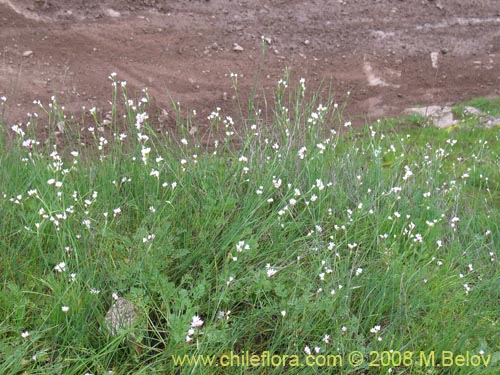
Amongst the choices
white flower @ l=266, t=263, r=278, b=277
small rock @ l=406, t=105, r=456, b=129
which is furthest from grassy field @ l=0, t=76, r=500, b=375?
small rock @ l=406, t=105, r=456, b=129

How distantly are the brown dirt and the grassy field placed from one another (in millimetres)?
2671

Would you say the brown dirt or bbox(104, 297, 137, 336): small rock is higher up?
the brown dirt

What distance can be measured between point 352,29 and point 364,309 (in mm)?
6344

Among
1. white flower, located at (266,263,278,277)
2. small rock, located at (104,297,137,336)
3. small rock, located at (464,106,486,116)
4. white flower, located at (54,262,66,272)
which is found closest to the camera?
small rock, located at (104,297,137,336)

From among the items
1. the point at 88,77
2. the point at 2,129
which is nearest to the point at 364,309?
the point at 2,129

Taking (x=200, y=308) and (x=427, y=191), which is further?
(x=427, y=191)

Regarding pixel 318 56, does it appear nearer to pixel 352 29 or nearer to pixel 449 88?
pixel 352 29

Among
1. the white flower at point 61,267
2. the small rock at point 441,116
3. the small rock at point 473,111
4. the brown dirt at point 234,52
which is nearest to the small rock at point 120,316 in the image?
the white flower at point 61,267

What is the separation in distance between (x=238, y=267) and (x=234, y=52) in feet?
16.4

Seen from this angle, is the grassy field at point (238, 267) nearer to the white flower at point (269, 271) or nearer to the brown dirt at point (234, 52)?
the white flower at point (269, 271)

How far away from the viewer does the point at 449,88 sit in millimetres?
7652

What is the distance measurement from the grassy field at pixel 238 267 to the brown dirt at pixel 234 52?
267 cm

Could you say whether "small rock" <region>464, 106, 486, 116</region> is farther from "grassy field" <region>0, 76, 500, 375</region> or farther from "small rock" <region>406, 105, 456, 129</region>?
"grassy field" <region>0, 76, 500, 375</region>

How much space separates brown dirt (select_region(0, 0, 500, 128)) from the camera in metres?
6.81
